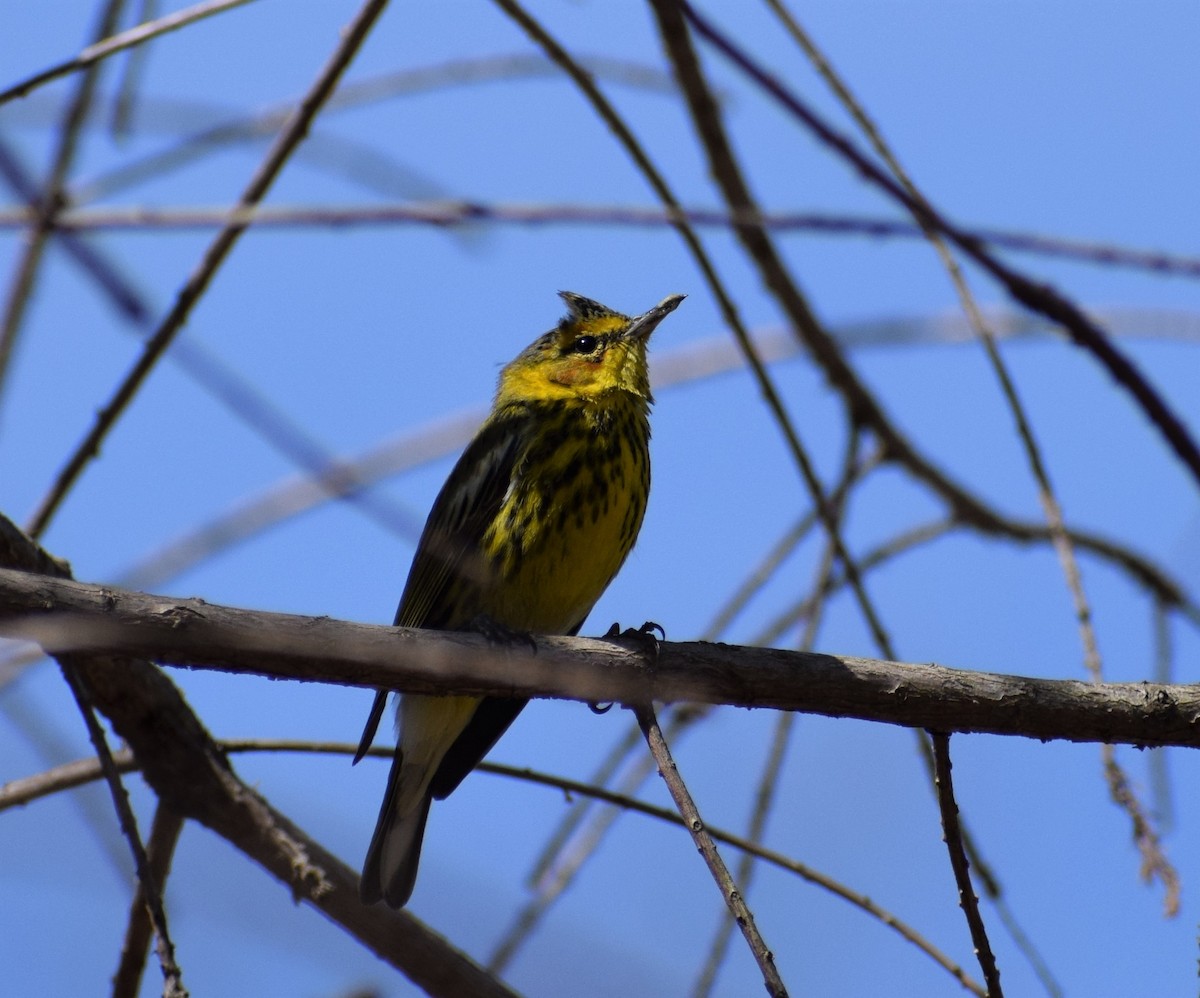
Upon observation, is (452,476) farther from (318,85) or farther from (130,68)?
(130,68)

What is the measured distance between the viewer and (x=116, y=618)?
2.45 meters

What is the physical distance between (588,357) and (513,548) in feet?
3.50

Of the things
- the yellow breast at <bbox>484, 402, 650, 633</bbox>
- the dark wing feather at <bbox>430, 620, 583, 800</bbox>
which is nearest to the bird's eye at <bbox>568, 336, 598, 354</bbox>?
the yellow breast at <bbox>484, 402, 650, 633</bbox>

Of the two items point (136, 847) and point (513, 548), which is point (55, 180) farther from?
point (513, 548)

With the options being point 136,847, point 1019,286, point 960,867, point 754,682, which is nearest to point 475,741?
point 754,682

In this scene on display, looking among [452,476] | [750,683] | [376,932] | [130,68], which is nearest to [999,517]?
[452,476]

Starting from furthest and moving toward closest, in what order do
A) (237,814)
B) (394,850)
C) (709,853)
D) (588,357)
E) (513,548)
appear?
(588,357)
(513,548)
(394,850)
(237,814)
(709,853)

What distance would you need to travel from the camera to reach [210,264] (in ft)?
12.0

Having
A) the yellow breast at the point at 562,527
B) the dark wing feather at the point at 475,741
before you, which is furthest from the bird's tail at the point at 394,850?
the yellow breast at the point at 562,527

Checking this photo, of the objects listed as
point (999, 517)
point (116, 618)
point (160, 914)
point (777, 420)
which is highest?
point (999, 517)

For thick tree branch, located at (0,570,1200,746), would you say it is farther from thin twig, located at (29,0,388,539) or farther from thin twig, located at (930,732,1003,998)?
thin twig, located at (29,0,388,539)

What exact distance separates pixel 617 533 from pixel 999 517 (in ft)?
5.34

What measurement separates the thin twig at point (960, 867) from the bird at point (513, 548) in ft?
5.67

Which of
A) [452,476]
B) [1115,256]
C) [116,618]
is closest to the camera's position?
[1115,256]
